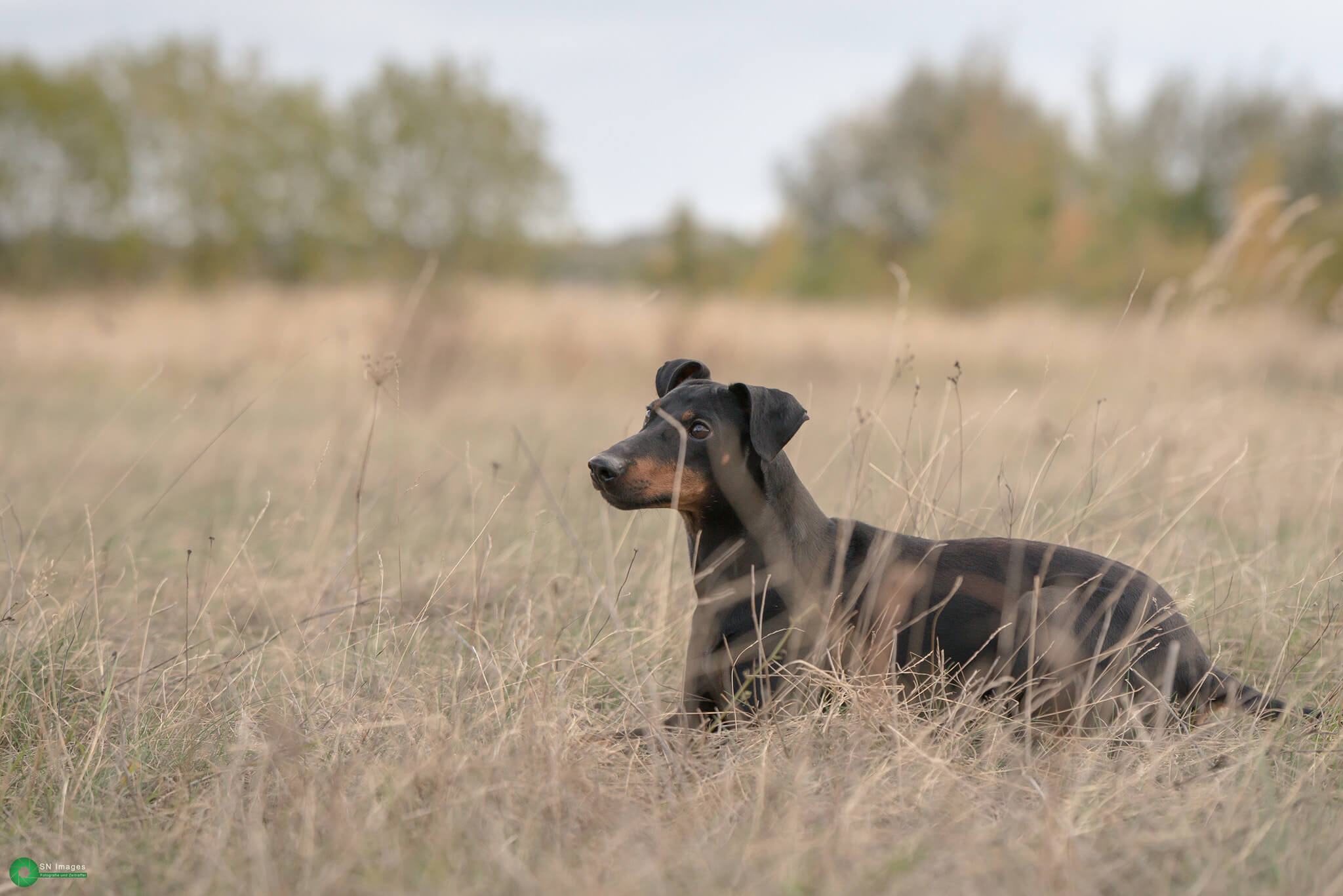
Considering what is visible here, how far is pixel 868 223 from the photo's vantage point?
140 feet

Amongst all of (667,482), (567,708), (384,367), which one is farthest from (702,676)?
(384,367)

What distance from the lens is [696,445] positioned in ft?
9.06

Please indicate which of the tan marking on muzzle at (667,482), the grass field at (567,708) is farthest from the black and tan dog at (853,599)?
the grass field at (567,708)

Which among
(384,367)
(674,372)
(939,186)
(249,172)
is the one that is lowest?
(384,367)

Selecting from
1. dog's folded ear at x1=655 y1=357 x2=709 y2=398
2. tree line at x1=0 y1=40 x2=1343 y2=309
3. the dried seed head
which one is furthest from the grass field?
tree line at x1=0 y1=40 x2=1343 y2=309

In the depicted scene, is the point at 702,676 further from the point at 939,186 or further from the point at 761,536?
the point at 939,186

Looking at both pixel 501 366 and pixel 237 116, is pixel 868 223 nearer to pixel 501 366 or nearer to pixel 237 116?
pixel 237 116

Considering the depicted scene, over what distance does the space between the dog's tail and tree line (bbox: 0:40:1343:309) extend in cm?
1521

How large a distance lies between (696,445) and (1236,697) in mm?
1650

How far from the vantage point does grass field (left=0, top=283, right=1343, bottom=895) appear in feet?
6.09

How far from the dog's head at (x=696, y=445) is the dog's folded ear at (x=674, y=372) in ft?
0.70

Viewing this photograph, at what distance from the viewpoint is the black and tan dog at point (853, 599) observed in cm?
257

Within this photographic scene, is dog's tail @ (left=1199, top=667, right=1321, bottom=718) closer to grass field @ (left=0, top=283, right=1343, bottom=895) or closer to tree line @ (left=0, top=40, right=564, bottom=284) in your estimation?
grass field @ (left=0, top=283, right=1343, bottom=895)

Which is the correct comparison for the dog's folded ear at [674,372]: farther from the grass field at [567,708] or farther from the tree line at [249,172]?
the tree line at [249,172]
